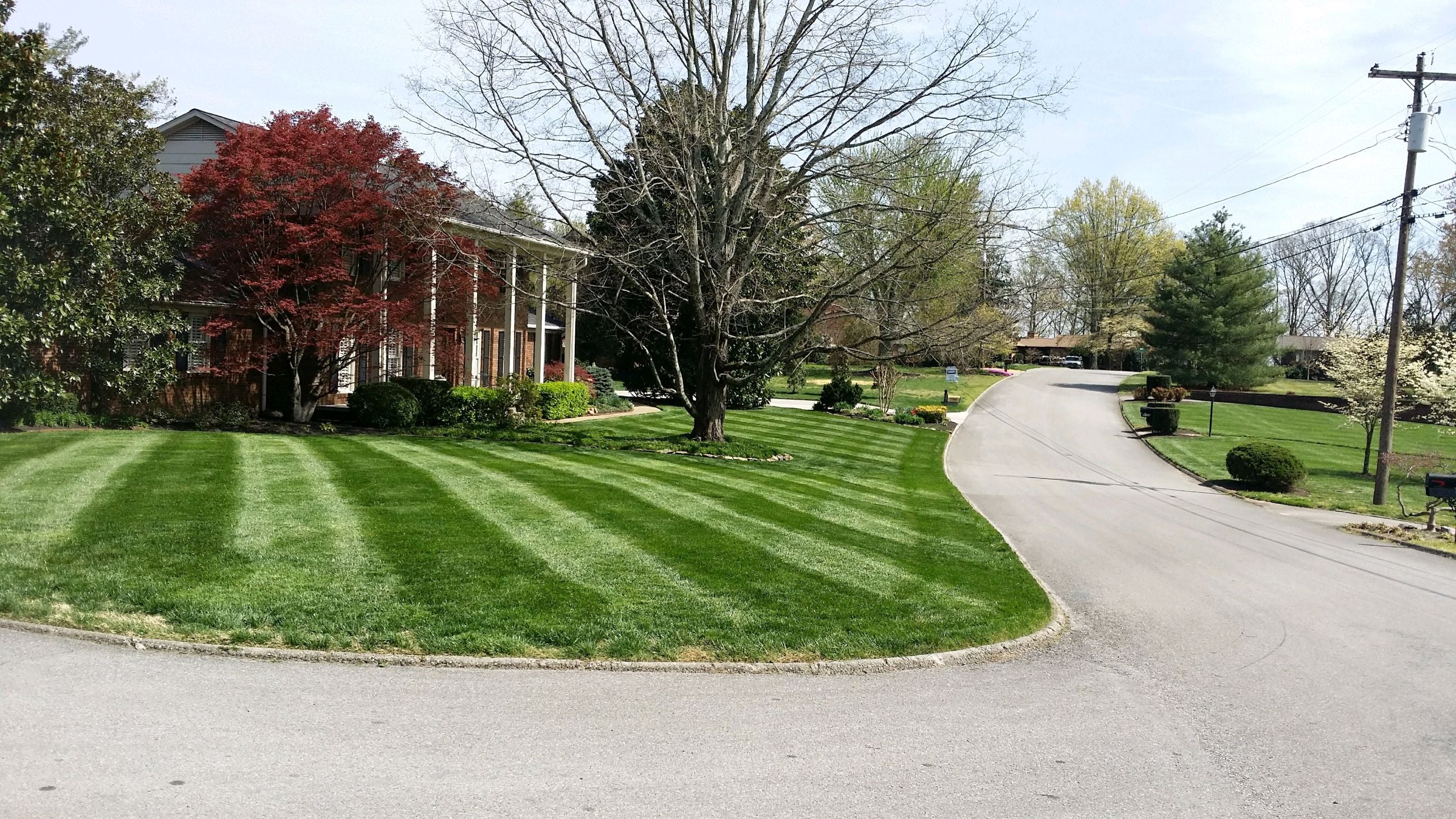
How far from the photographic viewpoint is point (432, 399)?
25016mm

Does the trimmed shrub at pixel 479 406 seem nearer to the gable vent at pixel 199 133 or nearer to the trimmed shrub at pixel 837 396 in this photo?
the gable vent at pixel 199 133

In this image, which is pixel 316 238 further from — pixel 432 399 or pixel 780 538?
pixel 780 538

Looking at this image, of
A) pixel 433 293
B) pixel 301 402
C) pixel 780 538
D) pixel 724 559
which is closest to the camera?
pixel 724 559

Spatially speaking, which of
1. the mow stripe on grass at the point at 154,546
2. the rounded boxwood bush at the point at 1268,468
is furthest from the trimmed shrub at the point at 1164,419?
the mow stripe on grass at the point at 154,546

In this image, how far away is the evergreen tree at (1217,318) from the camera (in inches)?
2240

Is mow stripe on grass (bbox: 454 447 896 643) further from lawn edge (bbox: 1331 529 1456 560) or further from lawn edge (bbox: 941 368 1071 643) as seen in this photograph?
lawn edge (bbox: 1331 529 1456 560)

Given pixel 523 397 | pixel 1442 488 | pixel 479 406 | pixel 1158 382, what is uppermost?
pixel 1158 382

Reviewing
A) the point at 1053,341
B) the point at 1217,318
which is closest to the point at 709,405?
the point at 1217,318

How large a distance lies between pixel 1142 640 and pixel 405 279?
734 inches

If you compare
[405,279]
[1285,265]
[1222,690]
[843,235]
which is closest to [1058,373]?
[1285,265]

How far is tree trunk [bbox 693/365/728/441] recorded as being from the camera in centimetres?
2336

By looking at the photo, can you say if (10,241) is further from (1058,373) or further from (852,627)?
(1058,373)

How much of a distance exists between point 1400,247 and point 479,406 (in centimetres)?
2207

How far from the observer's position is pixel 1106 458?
108ft
